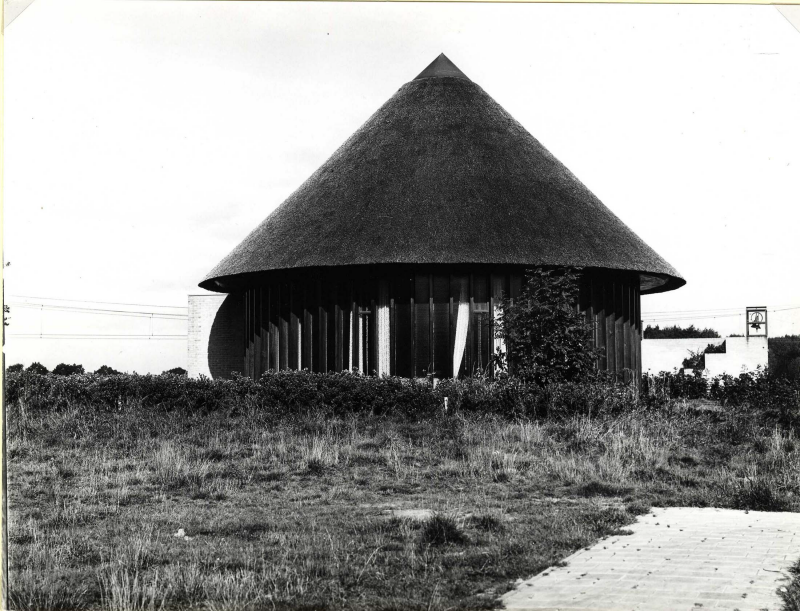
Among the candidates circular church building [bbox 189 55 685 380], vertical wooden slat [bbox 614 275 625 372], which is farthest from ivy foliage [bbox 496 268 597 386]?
vertical wooden slat [bbox 614 275 625 372]

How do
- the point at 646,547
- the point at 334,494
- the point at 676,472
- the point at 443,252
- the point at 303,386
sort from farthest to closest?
the point at 443,252 → the point at 303,386 → the point at 676,472 → the point at 334,494 → the point at 646,547

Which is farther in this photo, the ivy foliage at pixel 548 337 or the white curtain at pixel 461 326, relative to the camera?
the white curtain at pixel 461 326

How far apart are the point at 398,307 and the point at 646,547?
15511 millimetres

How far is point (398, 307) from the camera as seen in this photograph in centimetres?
2370

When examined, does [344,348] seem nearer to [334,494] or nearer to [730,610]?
[334,494]

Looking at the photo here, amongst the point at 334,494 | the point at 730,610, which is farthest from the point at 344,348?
the point at 730,610

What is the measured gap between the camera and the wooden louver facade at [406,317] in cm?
2341

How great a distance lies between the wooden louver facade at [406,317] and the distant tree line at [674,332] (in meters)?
63.3

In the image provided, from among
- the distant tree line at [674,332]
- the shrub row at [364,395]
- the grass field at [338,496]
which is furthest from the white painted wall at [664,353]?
the grass field at [338,496]

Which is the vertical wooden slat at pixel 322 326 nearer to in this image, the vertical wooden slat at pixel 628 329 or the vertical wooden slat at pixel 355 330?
A: the vertical wooden slat at pixel 355 330

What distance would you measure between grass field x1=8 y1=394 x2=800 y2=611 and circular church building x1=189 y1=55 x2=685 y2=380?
5514mm

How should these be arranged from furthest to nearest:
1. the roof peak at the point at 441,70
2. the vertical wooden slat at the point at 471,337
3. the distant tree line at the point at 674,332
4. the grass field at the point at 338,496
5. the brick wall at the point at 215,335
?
the distant tree line at the point at 674,332 < the brick wall at the point at 215,335 < the roof peak at the point at 441,70 < the vertical wooden slat at the point at 471,337 < the grass field at the point at 338,496

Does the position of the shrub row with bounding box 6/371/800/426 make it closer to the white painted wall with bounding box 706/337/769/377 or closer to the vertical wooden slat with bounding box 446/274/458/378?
the vertical wooden slat with bounding box 446/274/458/378

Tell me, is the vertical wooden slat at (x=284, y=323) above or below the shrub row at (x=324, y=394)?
above
